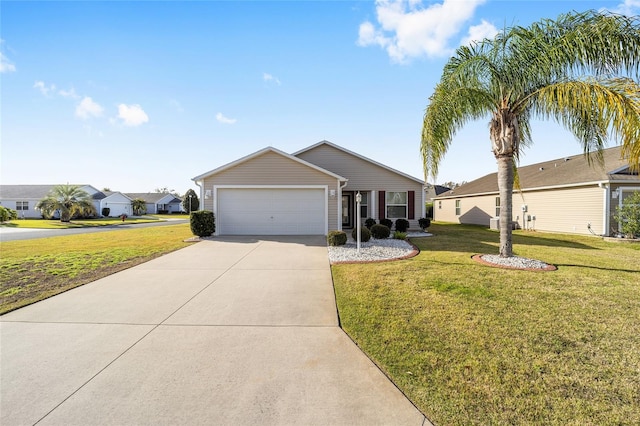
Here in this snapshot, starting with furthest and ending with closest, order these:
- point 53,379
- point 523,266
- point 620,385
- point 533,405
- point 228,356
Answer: point 523,266
point 228,356
point 53,379
point 620,385
point 533,405

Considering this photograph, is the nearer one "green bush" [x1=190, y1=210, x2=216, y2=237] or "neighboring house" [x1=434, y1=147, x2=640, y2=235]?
Answer: "green bush" [x1=190, y1=210, x2=216, y2=237]

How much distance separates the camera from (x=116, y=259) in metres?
8.66

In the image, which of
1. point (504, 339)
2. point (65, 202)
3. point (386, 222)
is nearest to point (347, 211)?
point (386, 222)

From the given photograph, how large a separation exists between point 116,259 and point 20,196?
43748 millimetres

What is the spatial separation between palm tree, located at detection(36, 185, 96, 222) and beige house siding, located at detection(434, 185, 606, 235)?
3812 centimetres

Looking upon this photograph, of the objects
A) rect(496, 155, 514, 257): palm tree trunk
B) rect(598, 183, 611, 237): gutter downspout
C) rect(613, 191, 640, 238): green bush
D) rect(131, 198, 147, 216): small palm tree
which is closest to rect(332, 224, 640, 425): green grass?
rect(496, 155, 514, 257): palm tree trunk

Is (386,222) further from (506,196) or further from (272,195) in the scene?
(506,196)

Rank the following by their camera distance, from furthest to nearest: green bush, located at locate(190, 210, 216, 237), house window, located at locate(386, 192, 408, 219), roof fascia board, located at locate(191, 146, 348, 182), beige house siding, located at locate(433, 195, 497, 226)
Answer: beige house siding, located at locate(433, 195, 497, 226)
house window, located at locate(386, 192, 408, 219)
roof fascia board, located at locate(191, 146, 348, 182)
green bush, located at locate(190, 210, 216, 237)

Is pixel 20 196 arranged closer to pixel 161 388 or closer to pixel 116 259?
pixel 116 259

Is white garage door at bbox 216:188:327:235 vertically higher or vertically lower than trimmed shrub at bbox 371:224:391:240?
→ higher

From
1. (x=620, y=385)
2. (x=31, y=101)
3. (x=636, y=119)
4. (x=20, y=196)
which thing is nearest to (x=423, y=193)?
(x=636, y=119)

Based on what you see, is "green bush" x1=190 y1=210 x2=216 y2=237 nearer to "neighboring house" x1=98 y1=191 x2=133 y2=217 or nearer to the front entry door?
the front entry door

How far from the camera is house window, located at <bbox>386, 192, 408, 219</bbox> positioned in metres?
17.0

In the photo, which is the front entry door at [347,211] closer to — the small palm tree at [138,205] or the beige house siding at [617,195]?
the beige house siding at [617,195]
